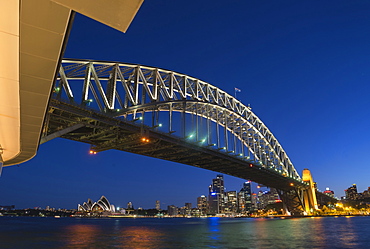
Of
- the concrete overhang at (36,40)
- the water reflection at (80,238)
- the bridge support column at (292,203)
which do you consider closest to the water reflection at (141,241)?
the water reflection at (80,238)

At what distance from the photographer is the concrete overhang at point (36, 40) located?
3604 millimetres

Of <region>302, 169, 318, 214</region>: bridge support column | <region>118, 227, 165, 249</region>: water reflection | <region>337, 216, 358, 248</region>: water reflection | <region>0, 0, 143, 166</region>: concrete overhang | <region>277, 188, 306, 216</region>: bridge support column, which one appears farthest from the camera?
<region>302, 169, 318, 214</region>: bridge support column

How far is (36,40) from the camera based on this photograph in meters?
4.83

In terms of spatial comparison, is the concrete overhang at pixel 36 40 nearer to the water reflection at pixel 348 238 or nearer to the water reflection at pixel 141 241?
the water reflection at pixel 141 241

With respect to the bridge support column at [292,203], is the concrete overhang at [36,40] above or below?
below

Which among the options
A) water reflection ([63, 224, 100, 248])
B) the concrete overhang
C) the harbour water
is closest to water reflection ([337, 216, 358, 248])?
the harbour water

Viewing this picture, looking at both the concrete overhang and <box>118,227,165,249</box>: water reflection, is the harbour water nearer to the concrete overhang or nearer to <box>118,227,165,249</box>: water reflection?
<box>118,227,165,249</box>: water reflection

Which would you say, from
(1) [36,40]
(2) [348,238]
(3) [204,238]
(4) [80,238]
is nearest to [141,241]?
(3) [204,238]

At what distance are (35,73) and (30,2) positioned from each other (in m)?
2.46

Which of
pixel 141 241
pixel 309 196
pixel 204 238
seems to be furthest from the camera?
pixel 309 196

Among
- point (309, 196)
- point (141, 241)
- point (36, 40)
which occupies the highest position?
point (309, 196)

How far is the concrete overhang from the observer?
11.8ft

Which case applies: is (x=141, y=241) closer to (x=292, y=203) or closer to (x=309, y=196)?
(x=292, y=203)

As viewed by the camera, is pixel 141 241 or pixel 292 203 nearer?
pixel 141 241
